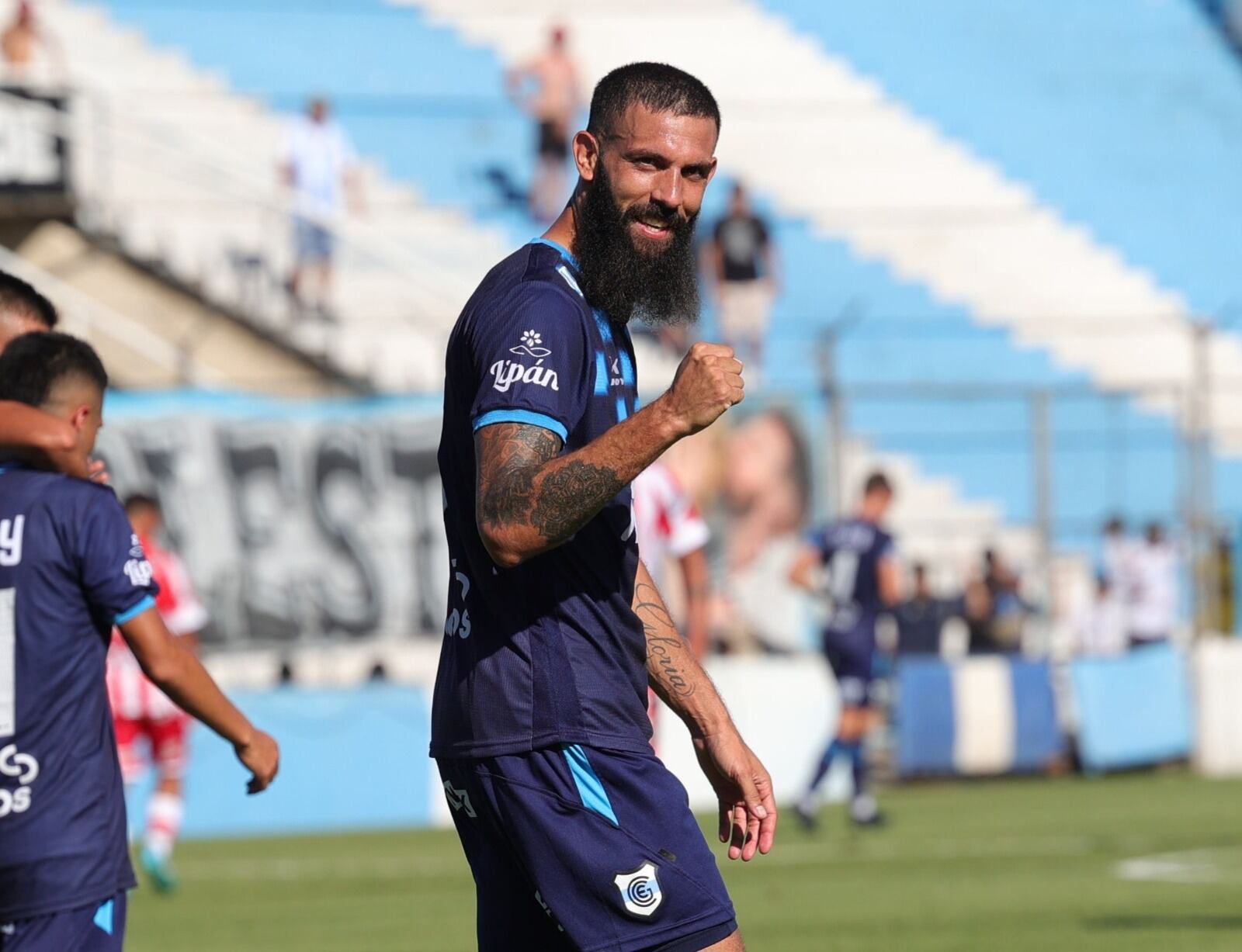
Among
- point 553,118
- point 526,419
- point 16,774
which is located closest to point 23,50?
point 553,118

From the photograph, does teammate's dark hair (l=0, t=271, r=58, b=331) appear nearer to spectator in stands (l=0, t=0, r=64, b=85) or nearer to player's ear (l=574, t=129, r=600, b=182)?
Answer: player's ear (l=574, t=129, r=600, b=182)

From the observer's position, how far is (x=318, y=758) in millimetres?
15734

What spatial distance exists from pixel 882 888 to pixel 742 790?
678 cm

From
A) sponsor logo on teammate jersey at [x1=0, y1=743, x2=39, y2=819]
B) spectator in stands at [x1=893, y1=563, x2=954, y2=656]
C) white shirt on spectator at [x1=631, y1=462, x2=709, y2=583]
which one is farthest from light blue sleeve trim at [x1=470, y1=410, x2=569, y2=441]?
spectator in stands at [x1=893, y1=563, x2=954, y2=656]

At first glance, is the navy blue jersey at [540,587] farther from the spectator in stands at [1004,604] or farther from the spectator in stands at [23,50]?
the spectator in stands at [23,50]

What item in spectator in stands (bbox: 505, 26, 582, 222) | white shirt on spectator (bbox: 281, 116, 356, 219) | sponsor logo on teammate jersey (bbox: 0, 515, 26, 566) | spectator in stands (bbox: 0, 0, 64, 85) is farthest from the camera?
spectator in stands (bbox: 505, 26, 582, 222)

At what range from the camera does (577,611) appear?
4.43m

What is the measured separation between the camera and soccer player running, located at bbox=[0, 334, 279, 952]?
494 centimetres

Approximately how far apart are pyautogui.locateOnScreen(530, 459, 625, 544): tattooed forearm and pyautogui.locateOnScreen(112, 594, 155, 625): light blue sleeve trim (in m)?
1.40

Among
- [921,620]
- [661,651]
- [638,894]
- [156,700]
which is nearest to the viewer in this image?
[638,894]

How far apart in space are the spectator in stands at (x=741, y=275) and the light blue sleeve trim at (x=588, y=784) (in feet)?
63.5

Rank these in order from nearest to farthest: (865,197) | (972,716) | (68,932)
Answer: (68,932), (972,716), (865,197)

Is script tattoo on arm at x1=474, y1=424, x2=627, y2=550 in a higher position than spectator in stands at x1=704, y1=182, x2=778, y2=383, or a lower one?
lower

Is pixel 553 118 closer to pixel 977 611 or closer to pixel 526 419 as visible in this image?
pixel 977 611
